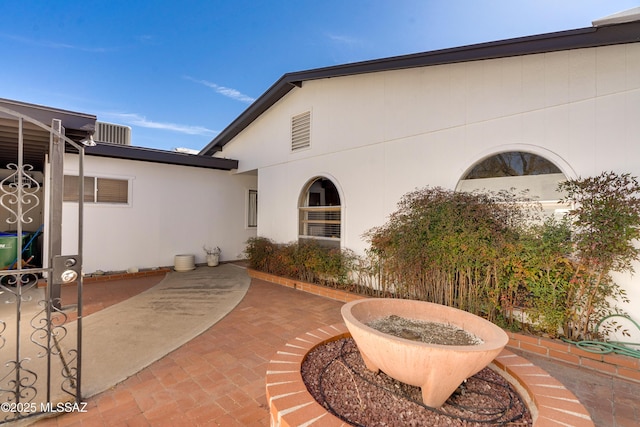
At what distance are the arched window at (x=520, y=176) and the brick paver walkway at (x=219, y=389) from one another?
220cm

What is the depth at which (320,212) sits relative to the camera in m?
7.19

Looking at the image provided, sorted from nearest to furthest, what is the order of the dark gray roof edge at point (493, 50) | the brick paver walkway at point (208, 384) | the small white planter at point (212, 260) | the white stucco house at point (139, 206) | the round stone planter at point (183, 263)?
1. the brick paver walkway at point (208, 384)
2. the dark gray roof edge at point (493, 50)
3. the white stucco house at point (139, 206)
4. the round stone planter at point (183, 263)
5. the small white planter at point (212, 260)

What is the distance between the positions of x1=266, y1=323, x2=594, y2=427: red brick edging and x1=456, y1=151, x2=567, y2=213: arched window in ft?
8.55

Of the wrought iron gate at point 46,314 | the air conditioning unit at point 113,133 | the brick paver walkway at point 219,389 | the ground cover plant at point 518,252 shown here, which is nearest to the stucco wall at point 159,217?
the air conditioning unit at point 113,133

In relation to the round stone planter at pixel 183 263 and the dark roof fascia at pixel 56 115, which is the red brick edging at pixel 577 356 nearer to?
the dark roof fascia at pixel 56 115

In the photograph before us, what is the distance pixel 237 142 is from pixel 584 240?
30.3ft

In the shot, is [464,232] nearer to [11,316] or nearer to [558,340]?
[558,340]

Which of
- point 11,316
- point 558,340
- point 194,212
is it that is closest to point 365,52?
point 194,212

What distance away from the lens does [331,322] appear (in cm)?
447

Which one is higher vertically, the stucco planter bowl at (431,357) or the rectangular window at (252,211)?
the rectangular window at (252,211)

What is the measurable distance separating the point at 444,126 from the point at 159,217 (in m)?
7.87

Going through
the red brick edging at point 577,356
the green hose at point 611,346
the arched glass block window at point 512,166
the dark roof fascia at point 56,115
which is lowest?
the red brick edging at point 577,356

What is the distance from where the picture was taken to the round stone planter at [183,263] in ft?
28.0

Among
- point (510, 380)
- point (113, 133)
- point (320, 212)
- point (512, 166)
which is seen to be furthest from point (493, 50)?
point (113, 133)
